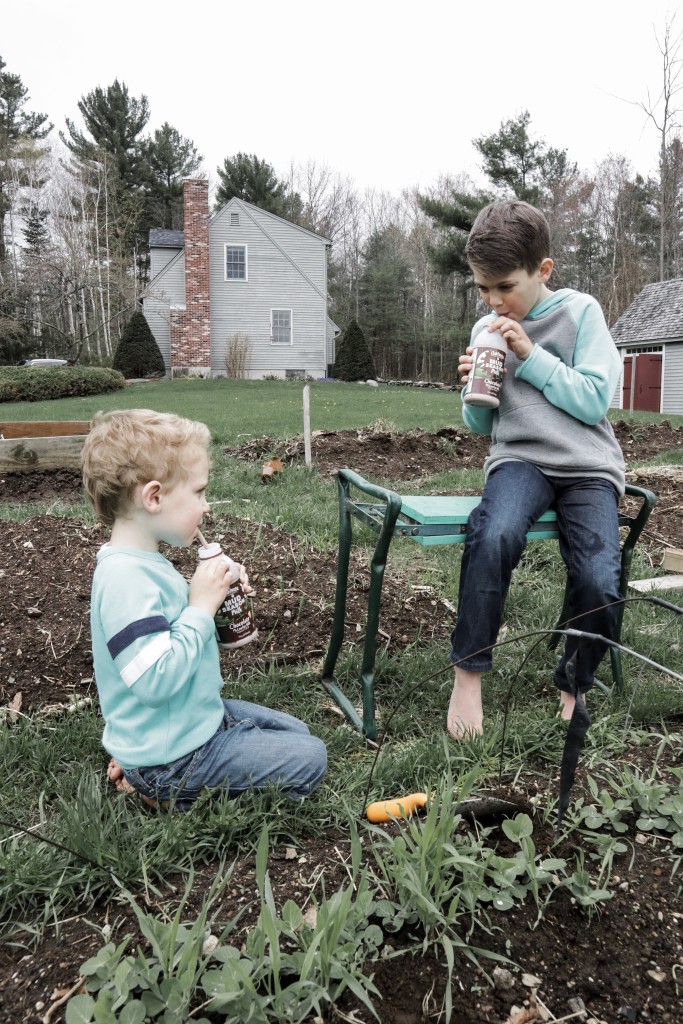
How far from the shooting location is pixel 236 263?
29.6 metres

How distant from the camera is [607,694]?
266cm

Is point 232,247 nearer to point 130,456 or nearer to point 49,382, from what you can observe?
point 49,382

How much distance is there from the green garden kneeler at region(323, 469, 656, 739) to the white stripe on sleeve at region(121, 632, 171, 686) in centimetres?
76

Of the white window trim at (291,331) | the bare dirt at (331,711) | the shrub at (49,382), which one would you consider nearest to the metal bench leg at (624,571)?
the bare dirt at (331,711)

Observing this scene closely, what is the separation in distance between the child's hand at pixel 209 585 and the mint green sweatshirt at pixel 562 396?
1213mm

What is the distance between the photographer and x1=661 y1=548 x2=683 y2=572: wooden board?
13.2 ft

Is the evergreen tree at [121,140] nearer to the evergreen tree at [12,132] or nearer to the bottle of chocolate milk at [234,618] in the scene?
the evergreen tree at [12,132]

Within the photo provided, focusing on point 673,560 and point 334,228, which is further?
point 334,228

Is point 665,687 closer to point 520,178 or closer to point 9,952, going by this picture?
point 9,952

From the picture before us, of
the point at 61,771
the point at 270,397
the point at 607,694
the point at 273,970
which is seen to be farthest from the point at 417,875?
the point at 270,397

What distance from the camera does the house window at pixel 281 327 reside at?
99.5 ft

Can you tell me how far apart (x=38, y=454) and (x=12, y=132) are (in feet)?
140

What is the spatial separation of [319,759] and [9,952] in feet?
2.72

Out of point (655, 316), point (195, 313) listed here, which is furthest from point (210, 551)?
point (195, 313)
